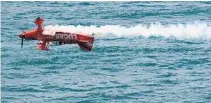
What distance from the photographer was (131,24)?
177m

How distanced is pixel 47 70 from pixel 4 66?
490 inches

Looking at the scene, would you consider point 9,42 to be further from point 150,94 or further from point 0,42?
point 150,94

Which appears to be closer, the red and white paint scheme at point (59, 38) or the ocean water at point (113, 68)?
the red and white paint scheme at point (59, 38)

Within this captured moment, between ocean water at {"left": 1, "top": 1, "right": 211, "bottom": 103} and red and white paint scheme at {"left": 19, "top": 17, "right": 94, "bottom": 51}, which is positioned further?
ocean water at {"left": 1, "top": 1, "right": 211, "bottom": 103}

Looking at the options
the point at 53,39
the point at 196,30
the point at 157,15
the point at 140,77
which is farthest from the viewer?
the point at 157,15

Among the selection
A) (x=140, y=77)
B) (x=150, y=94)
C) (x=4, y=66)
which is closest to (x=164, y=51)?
(x=140, y=77)

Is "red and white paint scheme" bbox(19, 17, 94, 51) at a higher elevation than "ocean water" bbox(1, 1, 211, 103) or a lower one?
higher

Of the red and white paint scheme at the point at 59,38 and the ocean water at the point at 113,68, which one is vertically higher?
the red and white paint scheme at the point at 59,38

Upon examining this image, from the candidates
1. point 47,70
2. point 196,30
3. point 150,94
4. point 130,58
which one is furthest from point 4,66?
point 196,30

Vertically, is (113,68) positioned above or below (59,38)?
below

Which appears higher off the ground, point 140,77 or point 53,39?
point 53,39

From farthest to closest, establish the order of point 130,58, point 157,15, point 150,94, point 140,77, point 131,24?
point 157,15 → point 131,24 → point 130,58 → point 140,77 → point 150,94

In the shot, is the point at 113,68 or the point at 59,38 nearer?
the point at 59,38

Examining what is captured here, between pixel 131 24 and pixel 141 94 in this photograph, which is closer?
pixel 141 94
